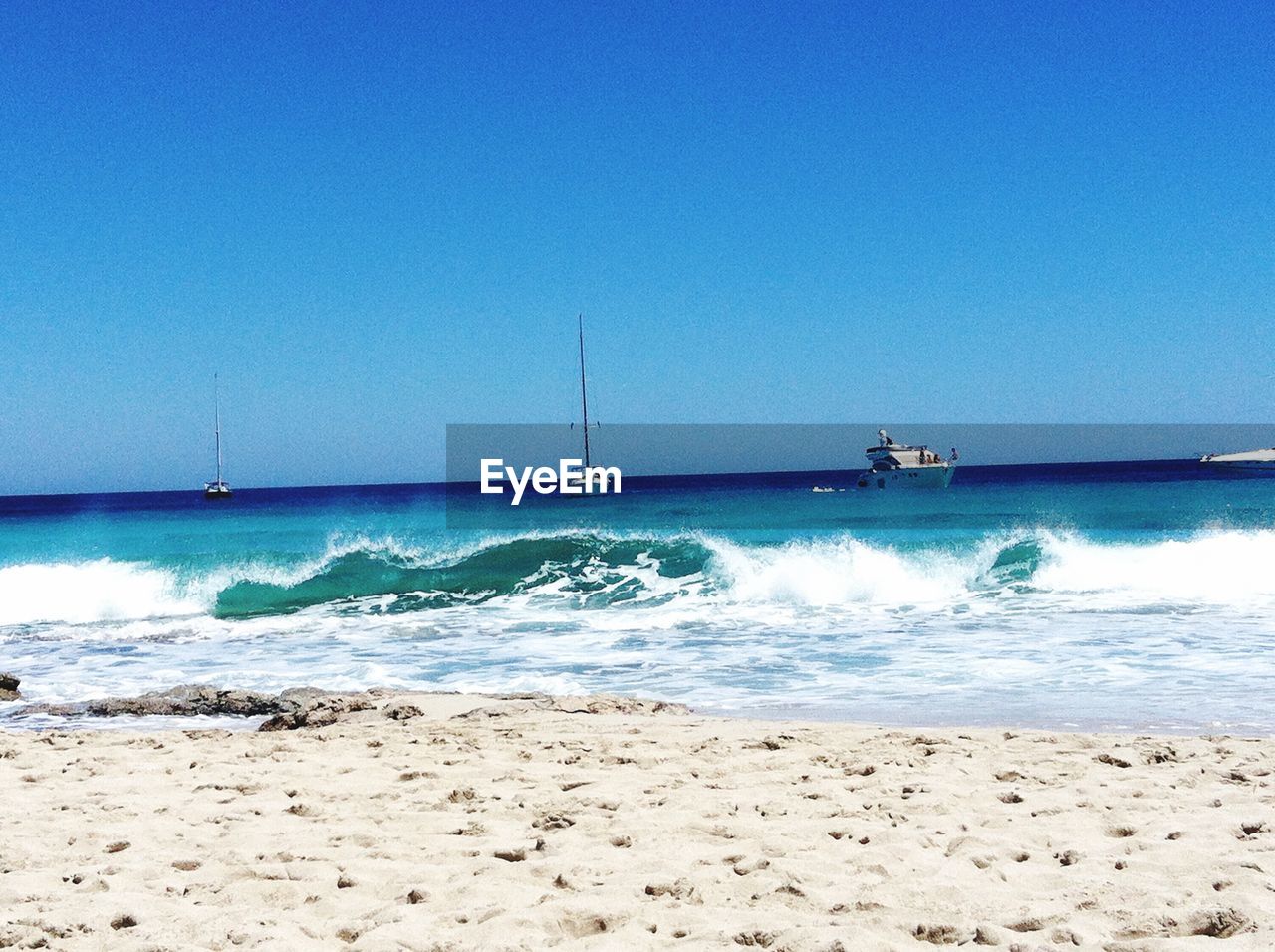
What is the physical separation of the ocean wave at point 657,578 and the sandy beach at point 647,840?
9100 mm

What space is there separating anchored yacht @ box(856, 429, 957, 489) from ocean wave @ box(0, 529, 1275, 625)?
41.9 m

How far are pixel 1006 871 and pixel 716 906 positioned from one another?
1.16m

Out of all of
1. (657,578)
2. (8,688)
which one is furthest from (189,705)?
(657,578)

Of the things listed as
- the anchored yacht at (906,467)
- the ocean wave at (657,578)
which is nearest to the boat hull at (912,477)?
the anchored yacht at (906,467)

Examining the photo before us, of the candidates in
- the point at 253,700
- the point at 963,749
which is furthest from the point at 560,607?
the point at 963,749

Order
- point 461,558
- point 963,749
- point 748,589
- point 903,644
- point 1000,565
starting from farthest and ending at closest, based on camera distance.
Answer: point 461,558 → point 1000,565 → point 748,589 → point 903,644 → point 963,749

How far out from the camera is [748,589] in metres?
17.3

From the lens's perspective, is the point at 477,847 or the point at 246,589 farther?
the point at 246,589

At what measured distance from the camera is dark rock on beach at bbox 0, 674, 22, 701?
348 inches

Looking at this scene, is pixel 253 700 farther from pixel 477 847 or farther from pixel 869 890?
pixel 869 890

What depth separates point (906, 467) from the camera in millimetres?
63938

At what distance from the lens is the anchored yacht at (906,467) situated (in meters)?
63.4

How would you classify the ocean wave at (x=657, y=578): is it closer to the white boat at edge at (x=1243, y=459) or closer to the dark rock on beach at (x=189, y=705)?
the dark rock on beach at (x=189, y=705)

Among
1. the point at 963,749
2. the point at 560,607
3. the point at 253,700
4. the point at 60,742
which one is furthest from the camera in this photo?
the point at 560,607
